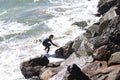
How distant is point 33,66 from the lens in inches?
613

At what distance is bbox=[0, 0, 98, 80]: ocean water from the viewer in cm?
1849

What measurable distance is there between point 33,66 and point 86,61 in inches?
113

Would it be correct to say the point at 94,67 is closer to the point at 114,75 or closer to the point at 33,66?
the point at 114,75

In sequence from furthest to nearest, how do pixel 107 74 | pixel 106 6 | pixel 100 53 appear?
pixel 106 6 → pixel 100 53 → pixel 107 74

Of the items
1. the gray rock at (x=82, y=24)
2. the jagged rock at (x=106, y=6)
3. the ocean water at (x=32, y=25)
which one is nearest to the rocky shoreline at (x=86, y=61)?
the ocean water at (x=32, y=25)

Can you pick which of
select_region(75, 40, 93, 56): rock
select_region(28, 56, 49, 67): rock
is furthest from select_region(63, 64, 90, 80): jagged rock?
select_region(28, 56, 49, 67): rock

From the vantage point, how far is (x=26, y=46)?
2062cm

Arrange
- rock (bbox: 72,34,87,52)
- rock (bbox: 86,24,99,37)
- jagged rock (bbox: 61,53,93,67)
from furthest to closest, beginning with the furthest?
rock (bbox: 86,24,99,37) → rock (bbox: 72,34,87,52) → jagged rock (bbox: 61,53,93,67)

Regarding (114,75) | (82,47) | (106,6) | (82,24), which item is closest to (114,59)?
(114,75)

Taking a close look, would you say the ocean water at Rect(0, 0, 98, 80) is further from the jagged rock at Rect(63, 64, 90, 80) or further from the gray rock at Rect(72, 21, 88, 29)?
the jagged rock at Rect(63, 64, 90, 80)

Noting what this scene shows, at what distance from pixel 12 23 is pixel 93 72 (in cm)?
1604

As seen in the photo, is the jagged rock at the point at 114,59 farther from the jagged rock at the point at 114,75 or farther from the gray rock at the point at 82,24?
the gray rock at the point at 82,24

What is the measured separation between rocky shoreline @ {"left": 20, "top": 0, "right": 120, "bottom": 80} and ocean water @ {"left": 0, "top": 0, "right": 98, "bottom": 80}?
2.57ft

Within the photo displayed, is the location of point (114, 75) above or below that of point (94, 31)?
above
